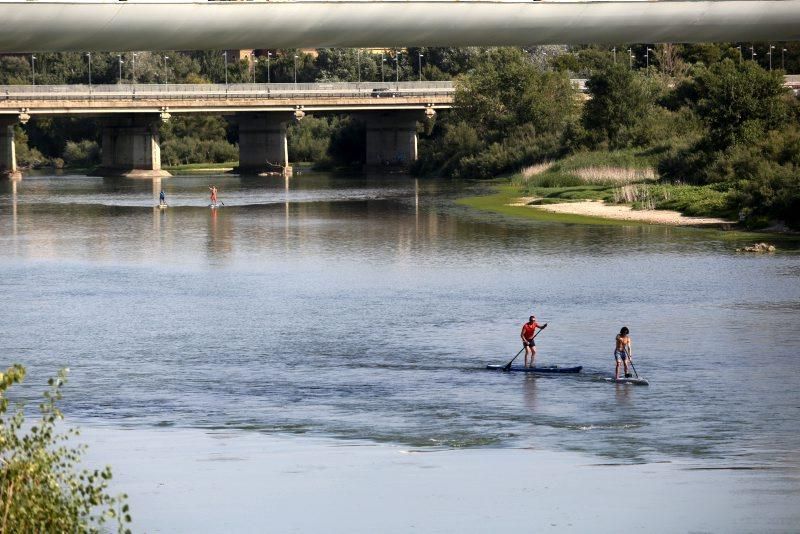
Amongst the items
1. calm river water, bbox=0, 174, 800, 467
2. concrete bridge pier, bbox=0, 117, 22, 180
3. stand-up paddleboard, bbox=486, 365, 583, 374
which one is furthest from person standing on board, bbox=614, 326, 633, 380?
concrete bridge pier, bbox=0, 117, 22, 180

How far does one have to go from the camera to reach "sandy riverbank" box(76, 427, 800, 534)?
23.2 metres

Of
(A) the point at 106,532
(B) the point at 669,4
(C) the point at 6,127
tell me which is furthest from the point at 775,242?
(C) the point at 6,127

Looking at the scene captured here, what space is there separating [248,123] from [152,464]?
143 m

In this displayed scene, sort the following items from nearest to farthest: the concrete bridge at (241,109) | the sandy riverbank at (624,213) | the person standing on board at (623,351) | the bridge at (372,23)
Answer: the bridge at (372,23), the person standing on board at (623,351), the sandy riverbank at (624,213), the concrete bridge at (241,109)

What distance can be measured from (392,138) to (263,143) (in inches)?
593

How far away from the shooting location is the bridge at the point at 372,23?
22.1m

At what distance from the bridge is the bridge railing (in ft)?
413

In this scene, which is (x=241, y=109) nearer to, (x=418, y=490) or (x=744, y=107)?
(x=744, y=107)

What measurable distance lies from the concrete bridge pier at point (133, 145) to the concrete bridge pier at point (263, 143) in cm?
991

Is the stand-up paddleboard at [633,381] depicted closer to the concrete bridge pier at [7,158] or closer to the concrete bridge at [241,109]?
the concrete bridge at [241,109]

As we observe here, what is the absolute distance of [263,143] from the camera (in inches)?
6644

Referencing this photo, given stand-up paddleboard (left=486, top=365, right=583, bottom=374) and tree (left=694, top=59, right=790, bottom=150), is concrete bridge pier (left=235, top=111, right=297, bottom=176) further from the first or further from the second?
stand-up paddleboard (left=486, top=365, right=583, bottom=374)

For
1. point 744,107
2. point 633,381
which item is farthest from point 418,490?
point 744,107

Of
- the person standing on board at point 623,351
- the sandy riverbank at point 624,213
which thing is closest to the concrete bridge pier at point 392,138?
the sandy riverbank at point 624,213
